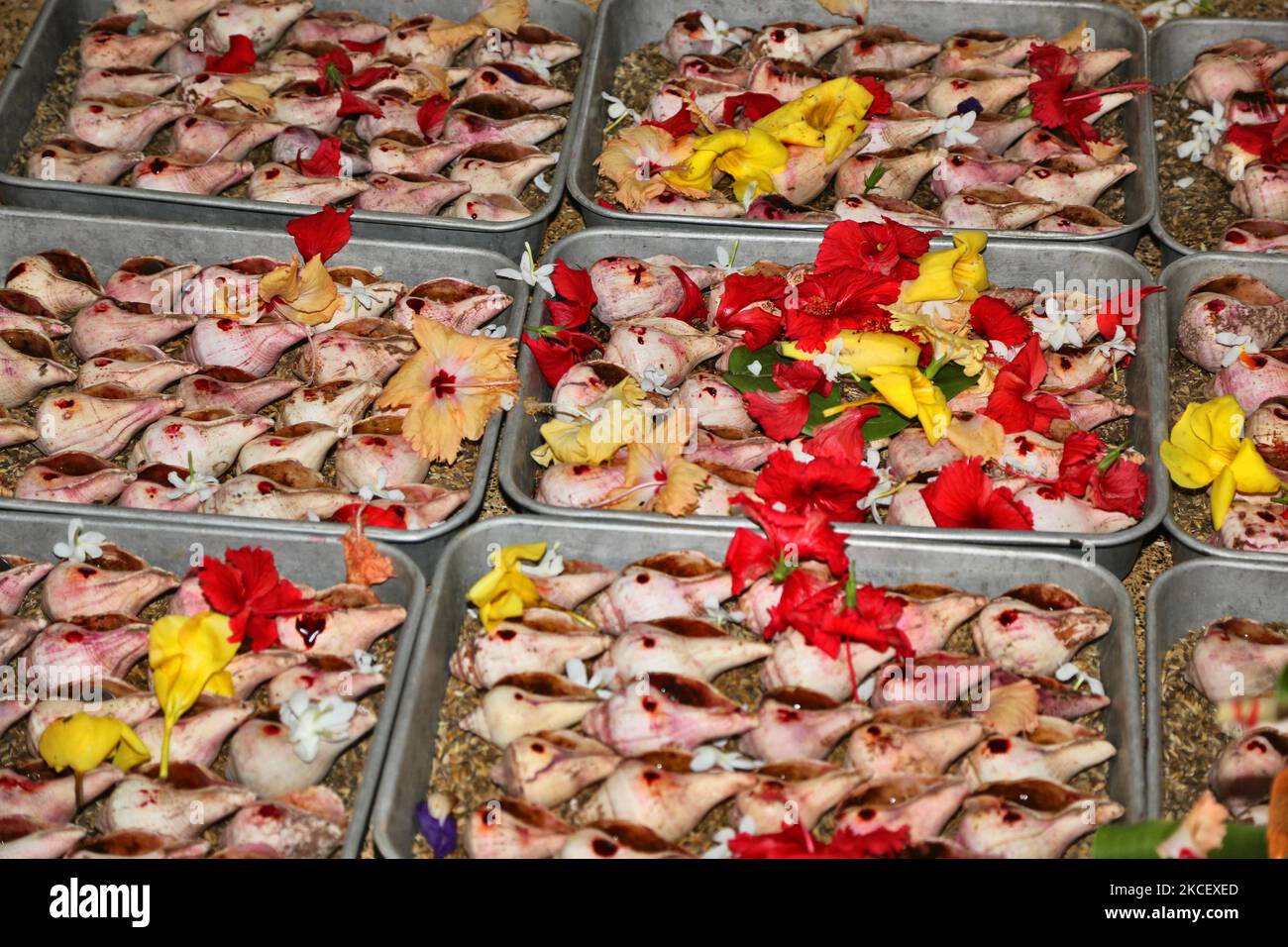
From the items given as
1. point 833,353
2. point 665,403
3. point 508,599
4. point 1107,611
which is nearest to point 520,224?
point 665,403

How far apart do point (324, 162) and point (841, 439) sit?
3.09ft

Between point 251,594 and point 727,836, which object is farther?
point 251,594

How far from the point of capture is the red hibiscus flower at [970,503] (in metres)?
1.60

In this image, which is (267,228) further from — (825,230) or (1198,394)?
(1198,394)

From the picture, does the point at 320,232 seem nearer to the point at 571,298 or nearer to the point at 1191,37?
the point at 571,298

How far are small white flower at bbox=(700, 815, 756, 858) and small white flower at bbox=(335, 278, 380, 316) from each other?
0.92 m

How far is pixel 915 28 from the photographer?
238 centimetres

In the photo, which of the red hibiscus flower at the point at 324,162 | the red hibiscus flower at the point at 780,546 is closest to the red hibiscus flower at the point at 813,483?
the red hibiscus flower at the point at 780,546

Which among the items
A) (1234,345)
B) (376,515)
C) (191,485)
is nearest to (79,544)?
(191,485)

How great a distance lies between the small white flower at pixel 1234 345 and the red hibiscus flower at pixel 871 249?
0.41 meters

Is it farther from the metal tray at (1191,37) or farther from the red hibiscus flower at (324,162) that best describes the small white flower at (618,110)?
the metal tray at (1191,37)

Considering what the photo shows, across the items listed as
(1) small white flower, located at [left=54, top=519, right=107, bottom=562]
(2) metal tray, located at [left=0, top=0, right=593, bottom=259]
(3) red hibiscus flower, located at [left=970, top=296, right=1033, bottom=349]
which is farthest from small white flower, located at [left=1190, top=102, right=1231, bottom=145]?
(1) small white flower, located at [left=54, top=519, right=107, bottom=562]

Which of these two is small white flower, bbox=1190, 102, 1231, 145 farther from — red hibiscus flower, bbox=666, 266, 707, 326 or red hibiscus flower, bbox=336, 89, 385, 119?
red hibiscus flower, bbox=336, 89, 385, 119

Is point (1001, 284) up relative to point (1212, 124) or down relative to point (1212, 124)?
down
